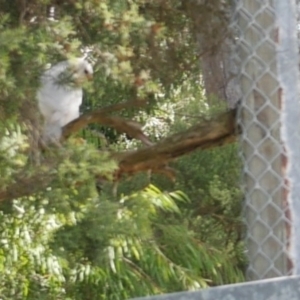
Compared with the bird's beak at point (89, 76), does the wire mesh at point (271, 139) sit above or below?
below

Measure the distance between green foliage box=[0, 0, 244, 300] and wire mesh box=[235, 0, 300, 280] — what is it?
45 cm

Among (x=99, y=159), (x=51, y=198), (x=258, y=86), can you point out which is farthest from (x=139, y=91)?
(x=258, y=86)

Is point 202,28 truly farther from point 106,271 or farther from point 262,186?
point 106,271

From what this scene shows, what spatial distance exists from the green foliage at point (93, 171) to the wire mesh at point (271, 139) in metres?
0.45

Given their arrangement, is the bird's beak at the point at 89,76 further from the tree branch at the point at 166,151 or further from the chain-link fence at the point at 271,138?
the chain-link fence at the point at 271,138

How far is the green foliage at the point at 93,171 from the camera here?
1.55 metres

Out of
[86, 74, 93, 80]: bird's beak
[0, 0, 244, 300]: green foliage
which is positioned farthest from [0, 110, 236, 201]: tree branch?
[86, 74, 93, 80]: bird's beak

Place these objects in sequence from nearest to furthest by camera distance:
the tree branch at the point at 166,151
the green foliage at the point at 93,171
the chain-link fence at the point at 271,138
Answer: the chain-link fence at the point at 271,138, the green foliage at the point at 93,171, the tree branch at the point at 166,151

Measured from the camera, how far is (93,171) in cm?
175

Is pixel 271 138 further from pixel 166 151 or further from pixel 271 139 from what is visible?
pixel 166 151

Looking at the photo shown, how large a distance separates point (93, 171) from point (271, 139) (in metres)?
0.64

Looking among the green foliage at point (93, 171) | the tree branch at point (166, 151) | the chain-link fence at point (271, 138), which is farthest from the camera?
the tree branch at point (166, 151)

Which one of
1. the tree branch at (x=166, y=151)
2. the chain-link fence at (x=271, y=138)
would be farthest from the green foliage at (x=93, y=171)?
the chain-link fence at (x=271, y=138)

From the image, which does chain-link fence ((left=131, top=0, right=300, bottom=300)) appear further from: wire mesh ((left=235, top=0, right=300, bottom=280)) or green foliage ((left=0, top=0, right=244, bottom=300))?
green foliage ((left=0, top=0, right=244, bottom=300))
